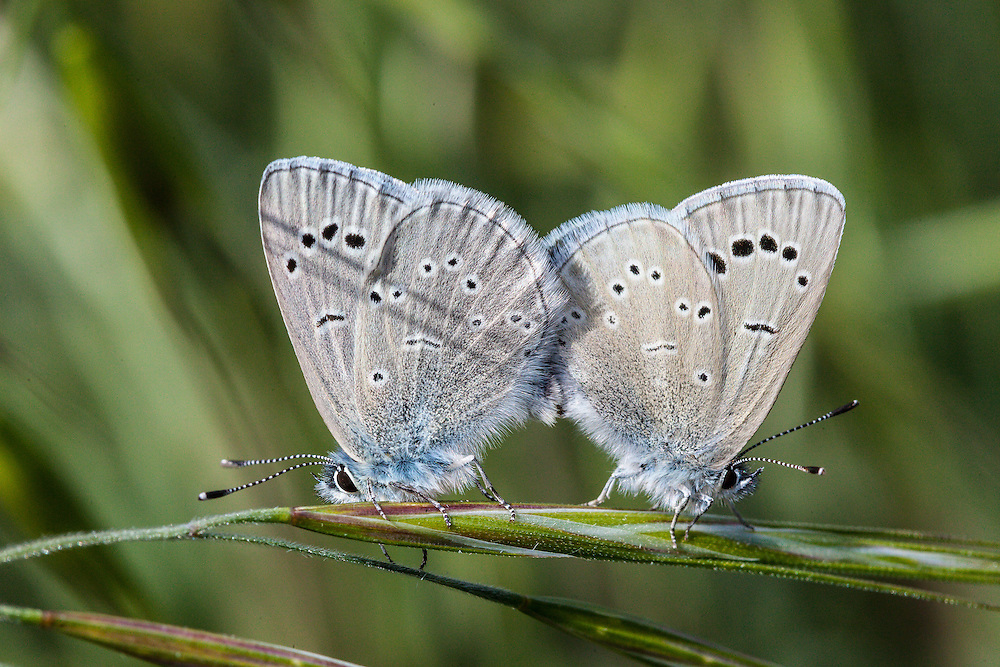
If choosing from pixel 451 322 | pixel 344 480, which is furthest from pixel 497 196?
pixel 344 480

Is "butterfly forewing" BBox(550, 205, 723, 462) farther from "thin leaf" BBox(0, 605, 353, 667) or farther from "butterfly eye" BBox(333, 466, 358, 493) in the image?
"thin leaf" BBox(0, 605, 353, 667)

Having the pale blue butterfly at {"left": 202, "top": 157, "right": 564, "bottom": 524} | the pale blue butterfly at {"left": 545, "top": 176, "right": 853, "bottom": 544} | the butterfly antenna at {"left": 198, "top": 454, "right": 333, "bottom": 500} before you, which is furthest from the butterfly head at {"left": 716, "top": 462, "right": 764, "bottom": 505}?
the butterfly antenna at {"left": 198, "top": 454, "right": 333, "bottom": 500}

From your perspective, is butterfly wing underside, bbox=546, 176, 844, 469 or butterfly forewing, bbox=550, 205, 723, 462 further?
butterfly forewing, bbox=550, 205, 723, 462

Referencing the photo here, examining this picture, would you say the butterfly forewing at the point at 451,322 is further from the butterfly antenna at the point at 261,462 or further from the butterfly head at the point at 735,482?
the butterfly head at the point at 735,482

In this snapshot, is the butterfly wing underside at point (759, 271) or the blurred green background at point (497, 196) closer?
the butterfly wing underside at point (759, 271)

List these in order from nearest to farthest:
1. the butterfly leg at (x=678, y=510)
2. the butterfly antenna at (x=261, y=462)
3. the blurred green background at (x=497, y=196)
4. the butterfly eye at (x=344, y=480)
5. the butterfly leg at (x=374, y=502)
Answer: the butterfly leg at (x=374, y=502) → the butterfly leg at (x=678, y=510) → the butterfly antenna at (x=261, y=462) → the butterfly eye at (x=344, y=480) → the blurred green background at (x=497, y=196)

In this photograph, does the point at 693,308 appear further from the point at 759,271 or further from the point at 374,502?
the point at 374,502

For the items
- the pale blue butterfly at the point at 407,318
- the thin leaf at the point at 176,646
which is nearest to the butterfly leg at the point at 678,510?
the pale blue butterfly at the point at 407,318
